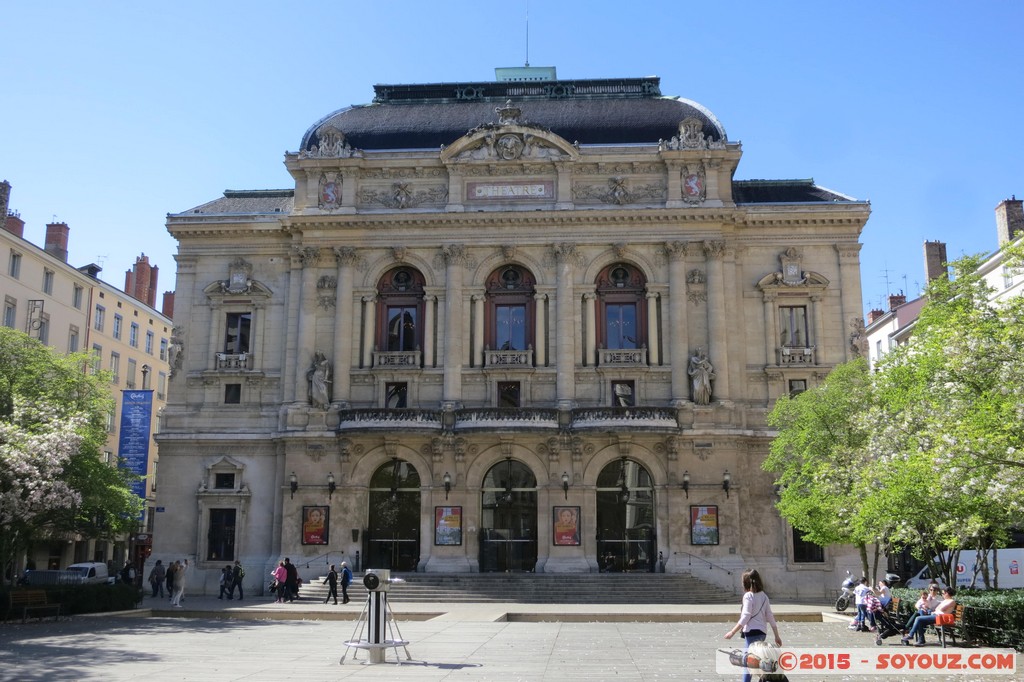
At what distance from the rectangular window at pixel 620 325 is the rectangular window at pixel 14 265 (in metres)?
37.1

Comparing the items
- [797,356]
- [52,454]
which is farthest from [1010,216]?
[52,454]

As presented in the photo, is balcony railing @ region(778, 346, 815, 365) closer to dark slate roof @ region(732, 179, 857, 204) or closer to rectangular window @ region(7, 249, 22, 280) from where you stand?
dark slate roof @ region(732, 179, 857, 204)

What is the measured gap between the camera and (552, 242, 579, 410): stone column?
47.6 m

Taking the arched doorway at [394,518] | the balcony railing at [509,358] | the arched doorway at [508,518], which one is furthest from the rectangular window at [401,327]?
the arched doorway at [508,518]

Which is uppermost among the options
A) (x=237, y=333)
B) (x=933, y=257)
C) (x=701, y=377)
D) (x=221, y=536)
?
(x=933, y=257)

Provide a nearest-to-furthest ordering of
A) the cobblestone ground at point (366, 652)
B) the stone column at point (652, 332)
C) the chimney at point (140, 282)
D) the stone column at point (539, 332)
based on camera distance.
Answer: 1. the cobblestone ground at point (366, 652)
2. the stone column at point (652, 332)
3. the stone column at point (539, 332)
4. the chimney at point (140, 282)

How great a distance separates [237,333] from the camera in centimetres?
5122

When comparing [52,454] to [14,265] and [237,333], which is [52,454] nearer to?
[237,333]

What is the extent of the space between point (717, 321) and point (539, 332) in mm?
8687

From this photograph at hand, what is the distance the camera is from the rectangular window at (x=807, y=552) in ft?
152

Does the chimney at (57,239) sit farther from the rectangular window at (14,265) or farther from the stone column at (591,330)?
the stone column at (591,330)

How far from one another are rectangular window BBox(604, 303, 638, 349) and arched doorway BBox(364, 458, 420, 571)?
462 inches

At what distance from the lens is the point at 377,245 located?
164 ft

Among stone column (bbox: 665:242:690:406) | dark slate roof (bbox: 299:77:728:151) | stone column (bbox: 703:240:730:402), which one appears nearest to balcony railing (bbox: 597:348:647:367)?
stone column (bbox: 665:242:690:406)
